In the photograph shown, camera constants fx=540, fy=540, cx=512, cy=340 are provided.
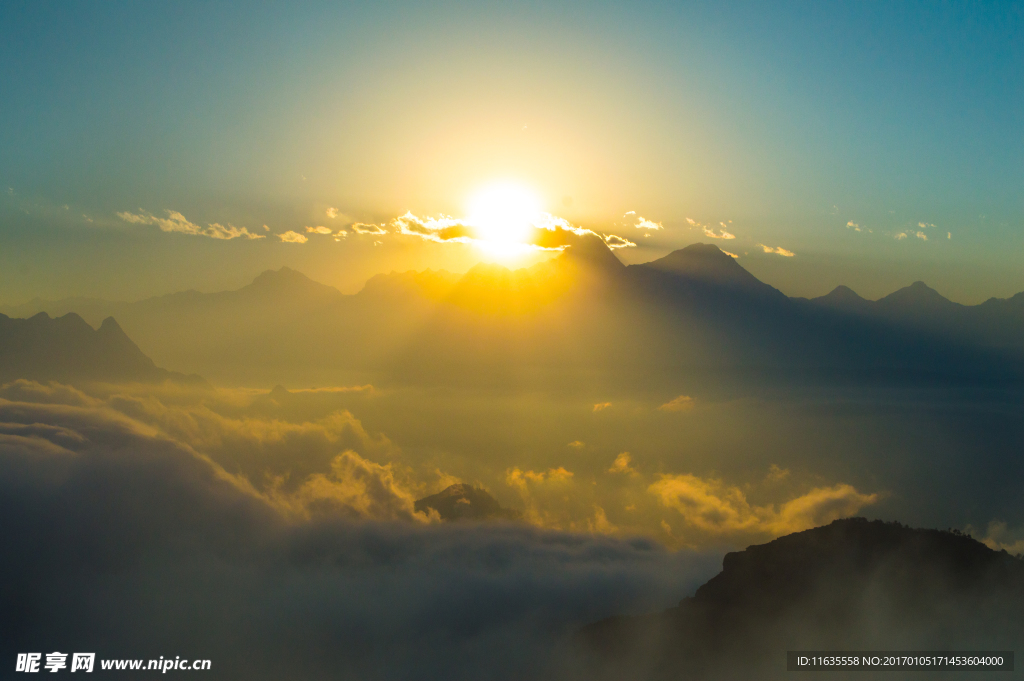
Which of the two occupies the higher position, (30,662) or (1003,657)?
(30,662)

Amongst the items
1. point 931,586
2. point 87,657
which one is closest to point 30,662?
point 87,657

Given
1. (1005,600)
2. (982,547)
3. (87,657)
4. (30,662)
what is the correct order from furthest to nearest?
(982,547)
(1005,600)
(87,657)
(30,662)

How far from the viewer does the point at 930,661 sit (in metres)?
200

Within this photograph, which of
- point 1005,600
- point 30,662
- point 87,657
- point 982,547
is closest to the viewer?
point 30,662

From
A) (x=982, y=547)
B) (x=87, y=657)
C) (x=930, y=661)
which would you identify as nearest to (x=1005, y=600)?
(x=982, y=547)

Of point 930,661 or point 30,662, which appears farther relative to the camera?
point 930,661

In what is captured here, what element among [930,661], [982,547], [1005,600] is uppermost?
[982,547]

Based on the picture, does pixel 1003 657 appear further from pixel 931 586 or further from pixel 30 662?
pixel 30 662

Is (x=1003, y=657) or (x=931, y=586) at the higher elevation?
(x=931, y=586)

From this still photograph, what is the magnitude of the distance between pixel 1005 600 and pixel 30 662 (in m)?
258

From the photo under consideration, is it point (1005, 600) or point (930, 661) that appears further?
point (930, 661)

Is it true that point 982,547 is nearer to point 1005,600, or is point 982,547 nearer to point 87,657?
point 1005,600

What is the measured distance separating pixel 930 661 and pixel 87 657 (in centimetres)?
25885

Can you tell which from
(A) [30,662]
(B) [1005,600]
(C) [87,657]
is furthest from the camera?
(B) [1005,600]
